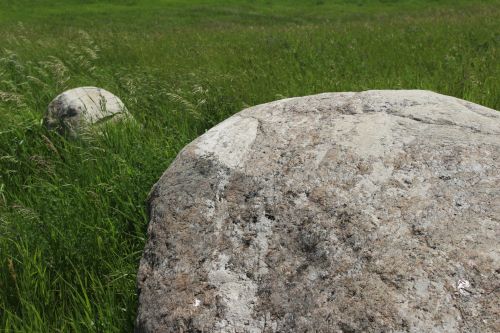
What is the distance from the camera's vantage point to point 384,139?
2.13m

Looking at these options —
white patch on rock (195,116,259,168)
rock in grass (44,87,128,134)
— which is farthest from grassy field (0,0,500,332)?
white patch on rock (195,116,259,168)

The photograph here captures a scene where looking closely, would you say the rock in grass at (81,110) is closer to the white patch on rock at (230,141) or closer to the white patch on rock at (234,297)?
the white patch on rock at (230,141)

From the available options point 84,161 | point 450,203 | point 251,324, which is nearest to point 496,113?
point 450,203

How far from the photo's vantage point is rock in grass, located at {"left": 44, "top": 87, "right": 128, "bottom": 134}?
4305mm

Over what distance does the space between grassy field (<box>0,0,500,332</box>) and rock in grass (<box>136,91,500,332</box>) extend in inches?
20.8

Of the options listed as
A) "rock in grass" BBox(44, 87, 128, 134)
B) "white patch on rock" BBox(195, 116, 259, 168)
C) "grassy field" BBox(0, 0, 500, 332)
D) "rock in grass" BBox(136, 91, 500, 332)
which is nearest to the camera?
"rock in grass" BBox(136, 91, 500, 332)

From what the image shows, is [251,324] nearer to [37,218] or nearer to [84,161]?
[37,218]

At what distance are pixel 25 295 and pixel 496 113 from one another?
2.42 meters

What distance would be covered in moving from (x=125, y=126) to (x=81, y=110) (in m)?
0.60

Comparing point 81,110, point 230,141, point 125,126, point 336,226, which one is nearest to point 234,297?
point 336,226

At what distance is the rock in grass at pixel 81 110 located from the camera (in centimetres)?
430

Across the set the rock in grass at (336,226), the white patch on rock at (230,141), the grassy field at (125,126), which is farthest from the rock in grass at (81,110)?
the rock in grass at (336,226)

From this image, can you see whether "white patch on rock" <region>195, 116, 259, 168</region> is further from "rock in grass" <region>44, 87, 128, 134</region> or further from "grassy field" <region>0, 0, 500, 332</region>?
"rock in grass" <region>44, 87, 128, 134</region>

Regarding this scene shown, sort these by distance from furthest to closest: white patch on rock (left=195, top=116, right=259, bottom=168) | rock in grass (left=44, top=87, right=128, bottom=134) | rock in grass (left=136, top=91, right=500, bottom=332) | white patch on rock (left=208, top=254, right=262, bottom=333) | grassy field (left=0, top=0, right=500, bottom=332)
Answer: rock in grass (left=44, top=87, right=128, bottom=134)
grassy field (left=0, top=0, right=500, bottom=332)
white patch on rock (left=195, top=116, right=259, bottom=168)
white patch on rock (left=208, top=254, right=262, bottom=333)
rock in grass (left=136, top=91, right=500, bottom=332)
